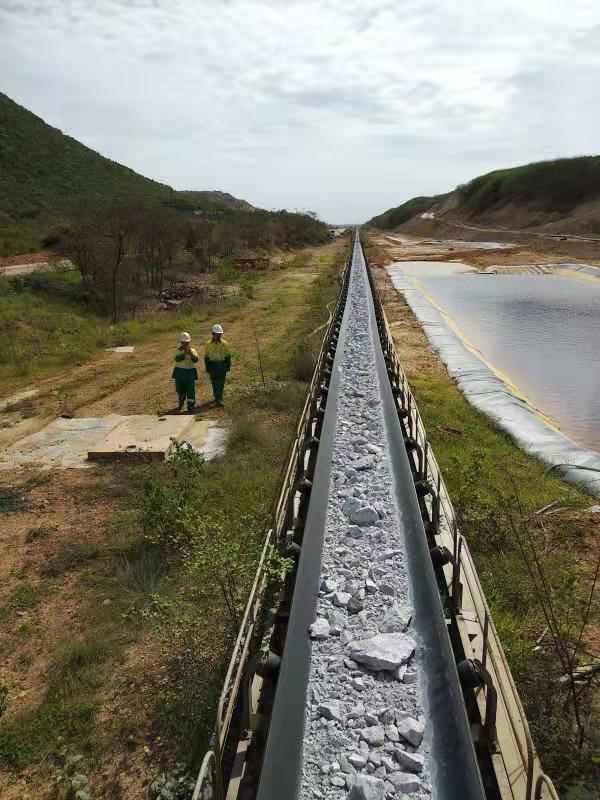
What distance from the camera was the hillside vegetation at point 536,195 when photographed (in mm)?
64119

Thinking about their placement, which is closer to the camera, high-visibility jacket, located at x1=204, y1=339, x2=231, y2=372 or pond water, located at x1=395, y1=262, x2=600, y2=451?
high-visibility jacket, located at x1=204, y1=339, x2=231, y2=372

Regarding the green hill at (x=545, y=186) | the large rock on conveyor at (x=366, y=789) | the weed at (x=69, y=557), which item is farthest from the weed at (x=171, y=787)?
the green hill at (x=545, y=186)

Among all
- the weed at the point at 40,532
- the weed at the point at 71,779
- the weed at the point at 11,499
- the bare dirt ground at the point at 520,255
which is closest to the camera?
the weed at the point at 71,779

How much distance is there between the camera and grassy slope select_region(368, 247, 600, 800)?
142 inches

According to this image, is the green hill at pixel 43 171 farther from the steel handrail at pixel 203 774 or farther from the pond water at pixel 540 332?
the steel handrail at pixel 203 774

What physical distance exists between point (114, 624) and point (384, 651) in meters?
2.19

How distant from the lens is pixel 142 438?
8250 mm

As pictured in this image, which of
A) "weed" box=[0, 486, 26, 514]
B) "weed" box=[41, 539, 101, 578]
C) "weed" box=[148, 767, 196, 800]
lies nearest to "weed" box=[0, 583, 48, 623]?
"weed" box=[41, 539, 101, 578]

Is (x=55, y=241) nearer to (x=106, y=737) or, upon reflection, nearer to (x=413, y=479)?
(x=413, y=479)

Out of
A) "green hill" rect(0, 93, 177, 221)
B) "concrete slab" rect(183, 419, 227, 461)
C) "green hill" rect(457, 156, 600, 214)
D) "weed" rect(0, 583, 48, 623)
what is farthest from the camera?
"green hill" rect(457, 156, 600, 214)

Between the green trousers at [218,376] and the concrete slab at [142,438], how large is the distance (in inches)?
43.9

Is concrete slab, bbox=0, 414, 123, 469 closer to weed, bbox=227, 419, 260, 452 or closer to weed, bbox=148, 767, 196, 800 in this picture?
weed, bbox=227, 419, 260, 452

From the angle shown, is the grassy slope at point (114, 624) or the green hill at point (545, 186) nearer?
the grassy slope at point (114, 624)

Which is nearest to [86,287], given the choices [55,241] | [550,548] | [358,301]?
[358,301]
